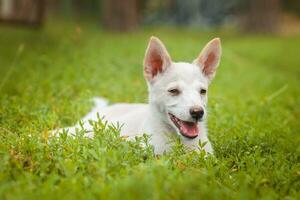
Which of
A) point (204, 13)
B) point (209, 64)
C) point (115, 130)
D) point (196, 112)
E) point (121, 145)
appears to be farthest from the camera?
point (204, 13)

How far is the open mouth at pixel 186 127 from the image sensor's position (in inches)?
219

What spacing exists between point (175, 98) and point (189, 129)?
31 cm

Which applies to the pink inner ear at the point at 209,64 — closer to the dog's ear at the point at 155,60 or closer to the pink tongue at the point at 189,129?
the dog's ear at the point at 155,60

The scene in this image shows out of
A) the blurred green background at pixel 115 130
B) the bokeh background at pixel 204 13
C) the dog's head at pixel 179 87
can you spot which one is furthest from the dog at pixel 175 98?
the bokeh background at pixel 204 13

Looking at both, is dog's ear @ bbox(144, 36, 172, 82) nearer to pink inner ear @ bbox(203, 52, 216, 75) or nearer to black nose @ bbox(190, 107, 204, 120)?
pink inner ear @ bbox(203, 52, 216, 75)

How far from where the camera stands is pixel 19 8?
14.9m

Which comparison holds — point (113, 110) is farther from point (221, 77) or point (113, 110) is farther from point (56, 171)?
point (221, 77)

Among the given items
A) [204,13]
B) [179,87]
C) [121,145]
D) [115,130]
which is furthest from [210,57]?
[204,13]

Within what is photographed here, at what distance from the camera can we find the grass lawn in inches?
171

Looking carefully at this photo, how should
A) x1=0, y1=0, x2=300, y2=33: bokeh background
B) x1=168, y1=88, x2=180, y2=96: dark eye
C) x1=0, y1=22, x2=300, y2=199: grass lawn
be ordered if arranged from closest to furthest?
x1=0, y1=22, x2=300, y2=199: grass lawn < x1=168, y1=88, x2=180, y2=96: dark eye < x1=0, y1=0, x2=300, y2=33: bokeh background

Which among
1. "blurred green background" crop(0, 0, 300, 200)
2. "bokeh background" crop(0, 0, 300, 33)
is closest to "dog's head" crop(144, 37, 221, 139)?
"blurred green background" crop(0, 0, 300, 200)

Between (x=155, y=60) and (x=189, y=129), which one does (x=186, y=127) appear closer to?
(x=189, y=129)

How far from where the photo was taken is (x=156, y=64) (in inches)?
237

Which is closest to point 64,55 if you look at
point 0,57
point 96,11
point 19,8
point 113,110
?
point 0,57
